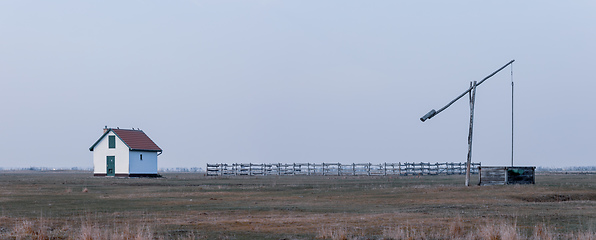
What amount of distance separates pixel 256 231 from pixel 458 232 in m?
5.49

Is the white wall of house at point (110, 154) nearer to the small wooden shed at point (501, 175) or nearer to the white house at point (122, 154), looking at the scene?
the white house at point (122, 154)

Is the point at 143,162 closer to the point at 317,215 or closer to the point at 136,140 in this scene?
the point at 136,140

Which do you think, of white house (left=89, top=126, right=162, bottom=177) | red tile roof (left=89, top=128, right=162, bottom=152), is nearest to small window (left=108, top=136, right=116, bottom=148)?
white house (left=89, top=126, right=162, bottom=177)

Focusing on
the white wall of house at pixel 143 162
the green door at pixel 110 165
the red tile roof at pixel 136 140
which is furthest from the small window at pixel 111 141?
the white wall of house at pixel 143 162

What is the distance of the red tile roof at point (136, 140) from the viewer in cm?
7150

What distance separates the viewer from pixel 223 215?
24391mm

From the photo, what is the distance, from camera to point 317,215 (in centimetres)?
2417

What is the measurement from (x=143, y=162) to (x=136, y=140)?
8.13 ft

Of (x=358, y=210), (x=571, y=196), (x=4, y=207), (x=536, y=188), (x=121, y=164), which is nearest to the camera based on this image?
(x=358, y=210)

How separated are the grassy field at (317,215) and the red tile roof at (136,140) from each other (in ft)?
115

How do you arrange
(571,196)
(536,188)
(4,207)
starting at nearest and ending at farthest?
(4,207) → (571,196) → (536,188)

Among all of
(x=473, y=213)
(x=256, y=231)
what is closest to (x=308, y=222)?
(x=256, y=231)

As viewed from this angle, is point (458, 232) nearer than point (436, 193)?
Yes

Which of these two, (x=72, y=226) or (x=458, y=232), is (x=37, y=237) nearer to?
(x=72, y=226)
